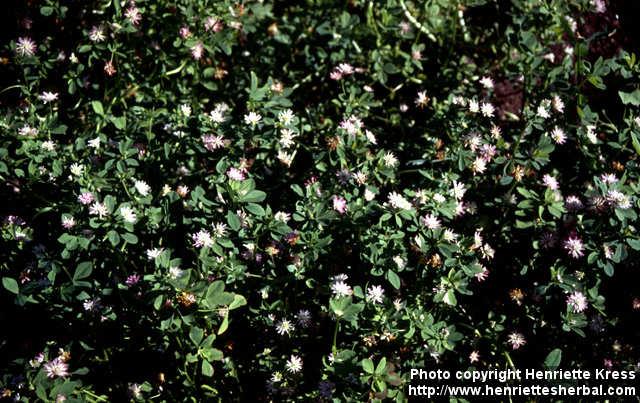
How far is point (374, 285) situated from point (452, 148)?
59cm

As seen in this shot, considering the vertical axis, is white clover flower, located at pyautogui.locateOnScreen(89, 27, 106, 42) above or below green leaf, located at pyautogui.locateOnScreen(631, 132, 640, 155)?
above

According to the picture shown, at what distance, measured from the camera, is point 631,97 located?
2.13 meters

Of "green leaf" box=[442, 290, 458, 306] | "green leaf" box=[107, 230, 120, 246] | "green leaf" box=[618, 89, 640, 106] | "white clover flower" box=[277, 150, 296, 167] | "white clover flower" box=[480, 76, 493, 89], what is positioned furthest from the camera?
"white clover flower" box=[480, 76, 493, 89]

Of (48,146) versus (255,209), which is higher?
(48,146)

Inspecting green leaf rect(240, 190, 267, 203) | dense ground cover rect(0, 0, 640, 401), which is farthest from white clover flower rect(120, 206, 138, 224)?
green leaf rect(240, 190, 267, 203)

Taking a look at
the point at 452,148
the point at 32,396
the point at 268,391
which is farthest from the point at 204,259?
the point at 452,148

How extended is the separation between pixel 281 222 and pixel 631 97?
4.49 ft

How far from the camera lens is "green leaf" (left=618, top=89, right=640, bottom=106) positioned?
2.12m

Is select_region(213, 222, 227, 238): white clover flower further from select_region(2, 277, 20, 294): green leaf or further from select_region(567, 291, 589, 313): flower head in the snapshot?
select_region(567, 291, 589, 313): flower head

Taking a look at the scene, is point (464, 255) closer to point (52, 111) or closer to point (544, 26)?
point (544, 26)

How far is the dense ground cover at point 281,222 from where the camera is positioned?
1.87 meters

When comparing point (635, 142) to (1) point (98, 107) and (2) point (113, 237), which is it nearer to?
(2) point (113, 237)

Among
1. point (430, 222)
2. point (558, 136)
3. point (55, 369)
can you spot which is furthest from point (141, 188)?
point (558, 136)

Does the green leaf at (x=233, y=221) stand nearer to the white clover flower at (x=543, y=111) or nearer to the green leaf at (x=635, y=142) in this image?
the white clover flower at (x=543, y=111)
